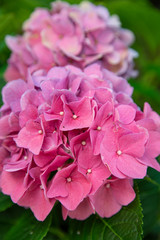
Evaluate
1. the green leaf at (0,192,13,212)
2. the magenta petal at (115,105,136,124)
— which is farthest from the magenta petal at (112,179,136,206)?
the green leaf at (0,192,13,212)

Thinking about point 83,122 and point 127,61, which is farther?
point 127,61

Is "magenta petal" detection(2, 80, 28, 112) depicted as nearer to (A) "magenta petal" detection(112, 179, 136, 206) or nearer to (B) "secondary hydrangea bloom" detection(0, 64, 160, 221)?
(B) "secondary hydrangea bloom" detection(0, 64, 160, 221)

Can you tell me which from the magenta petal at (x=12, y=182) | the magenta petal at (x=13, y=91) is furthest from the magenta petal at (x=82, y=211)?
the magenta petal at (x=13, y=91)

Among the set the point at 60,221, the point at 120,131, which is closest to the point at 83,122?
the point at 120,131

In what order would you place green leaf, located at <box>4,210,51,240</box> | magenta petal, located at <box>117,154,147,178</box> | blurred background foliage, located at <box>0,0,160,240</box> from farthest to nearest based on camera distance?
blurred background foliage, located at <box>0,0,160,240</box>
green leaf, located at <box>4,210,51,240</box>
magenta petal, located at <box>117,154,147,178</box>

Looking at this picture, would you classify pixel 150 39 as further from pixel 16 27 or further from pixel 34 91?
pixel 34 91

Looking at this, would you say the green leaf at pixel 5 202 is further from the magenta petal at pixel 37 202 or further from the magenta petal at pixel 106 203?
the magenta petal at pixel 106 203
